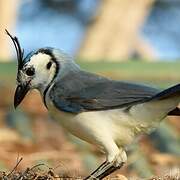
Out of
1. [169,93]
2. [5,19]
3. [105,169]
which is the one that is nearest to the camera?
[169,93]

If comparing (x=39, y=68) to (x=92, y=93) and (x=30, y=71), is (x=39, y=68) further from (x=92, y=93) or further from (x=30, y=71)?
(x=92, y=93)

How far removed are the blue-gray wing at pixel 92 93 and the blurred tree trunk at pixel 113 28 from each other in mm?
8657

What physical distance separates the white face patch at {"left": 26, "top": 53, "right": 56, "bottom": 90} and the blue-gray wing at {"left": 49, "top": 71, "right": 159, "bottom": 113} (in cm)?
5

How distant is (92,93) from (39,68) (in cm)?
26

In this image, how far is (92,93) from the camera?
153 inches

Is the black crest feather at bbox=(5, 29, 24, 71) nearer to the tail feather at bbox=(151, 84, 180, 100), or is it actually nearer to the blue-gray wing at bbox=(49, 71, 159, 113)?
the blue-gray wing at bbox=(49, 71, 159, 113)

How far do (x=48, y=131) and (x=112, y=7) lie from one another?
22.7 ft

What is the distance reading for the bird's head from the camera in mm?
3904

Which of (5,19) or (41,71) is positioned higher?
(5,19)

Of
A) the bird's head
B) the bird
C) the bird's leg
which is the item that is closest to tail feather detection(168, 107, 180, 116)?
the bird

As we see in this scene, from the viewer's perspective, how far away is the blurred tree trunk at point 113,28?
41.8 feet

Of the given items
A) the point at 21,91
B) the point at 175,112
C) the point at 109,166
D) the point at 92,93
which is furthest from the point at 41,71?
the point at 175,112

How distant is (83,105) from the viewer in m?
3.85

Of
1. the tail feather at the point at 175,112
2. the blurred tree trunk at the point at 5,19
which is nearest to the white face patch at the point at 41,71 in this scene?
the tail feather at the point at 175,112
